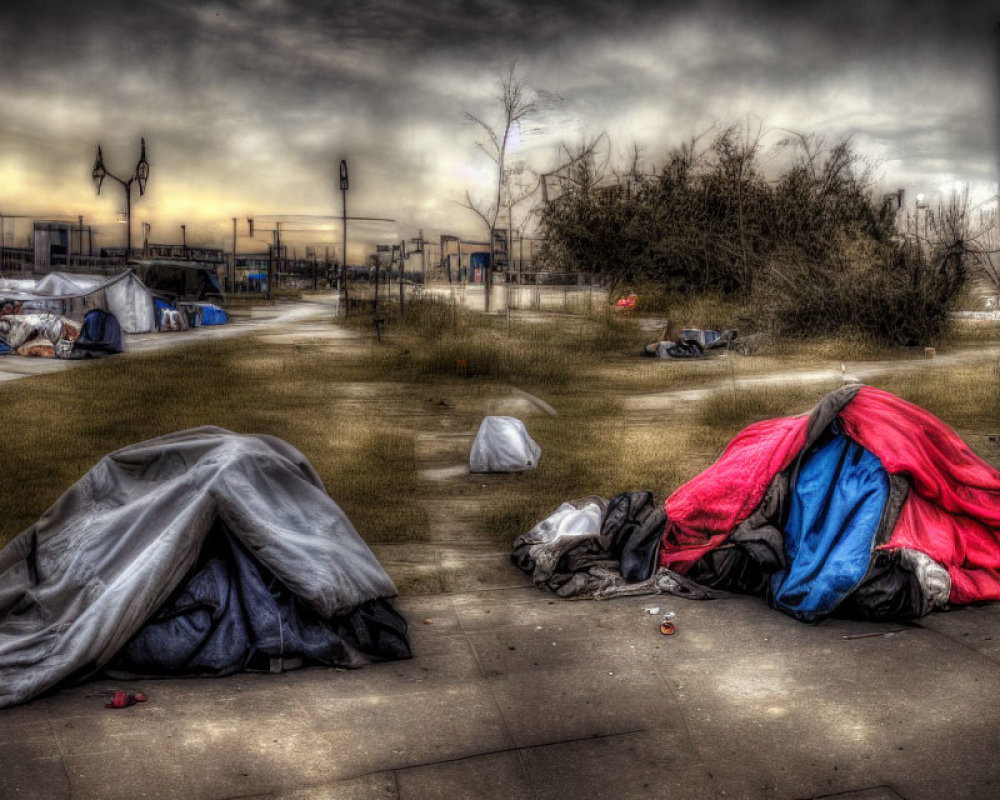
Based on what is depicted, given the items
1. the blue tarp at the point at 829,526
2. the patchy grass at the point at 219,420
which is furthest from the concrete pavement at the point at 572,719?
the patchy grass at the point at 219,420

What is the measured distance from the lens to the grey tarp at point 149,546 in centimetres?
374

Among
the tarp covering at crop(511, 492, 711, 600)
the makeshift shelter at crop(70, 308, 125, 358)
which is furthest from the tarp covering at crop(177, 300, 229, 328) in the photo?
the tarp covering at crop(511, 492, 711, 600)

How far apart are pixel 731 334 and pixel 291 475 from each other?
45.6 ft

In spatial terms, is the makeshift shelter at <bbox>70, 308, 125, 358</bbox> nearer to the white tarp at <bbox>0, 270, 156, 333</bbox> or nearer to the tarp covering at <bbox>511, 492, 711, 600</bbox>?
the white tarp at <bbox>0, 270, 156, 333</bbox>

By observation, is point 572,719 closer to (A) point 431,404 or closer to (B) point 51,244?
(A) point 431,404

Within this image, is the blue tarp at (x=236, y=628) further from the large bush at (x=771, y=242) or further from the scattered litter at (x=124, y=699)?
the large bush at (x=771, y=242)

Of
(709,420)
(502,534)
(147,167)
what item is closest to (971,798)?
(502,534)

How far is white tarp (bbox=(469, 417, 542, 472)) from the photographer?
26.7 feet

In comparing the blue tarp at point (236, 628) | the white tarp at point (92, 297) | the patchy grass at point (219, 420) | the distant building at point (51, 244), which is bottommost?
the patchy grass at point (219, 420)

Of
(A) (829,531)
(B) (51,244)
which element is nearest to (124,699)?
(A) (829,531)

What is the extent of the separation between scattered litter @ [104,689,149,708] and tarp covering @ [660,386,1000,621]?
113 inches

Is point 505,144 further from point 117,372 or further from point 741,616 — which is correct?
point 741,616

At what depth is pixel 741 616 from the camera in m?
4.68

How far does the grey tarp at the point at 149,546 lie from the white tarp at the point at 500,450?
3.50 meters
